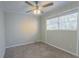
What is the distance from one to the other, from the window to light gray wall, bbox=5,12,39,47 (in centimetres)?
145

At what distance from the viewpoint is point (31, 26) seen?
5.48 meters

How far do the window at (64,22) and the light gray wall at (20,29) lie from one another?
1446mm

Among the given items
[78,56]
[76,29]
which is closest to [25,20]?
[76,29]

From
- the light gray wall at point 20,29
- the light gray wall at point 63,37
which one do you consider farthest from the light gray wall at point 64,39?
the light gray wall at point 20,29

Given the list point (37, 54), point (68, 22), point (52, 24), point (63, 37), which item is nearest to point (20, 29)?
point (52, 24)

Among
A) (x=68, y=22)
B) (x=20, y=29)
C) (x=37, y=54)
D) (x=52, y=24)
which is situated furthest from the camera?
(x=20, y=29)

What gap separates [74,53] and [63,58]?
646 mm

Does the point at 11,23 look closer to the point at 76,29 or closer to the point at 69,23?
the point at 69,23

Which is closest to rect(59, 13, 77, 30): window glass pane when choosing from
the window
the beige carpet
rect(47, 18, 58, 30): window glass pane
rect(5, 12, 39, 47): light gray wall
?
the window

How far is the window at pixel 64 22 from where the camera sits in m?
3.15

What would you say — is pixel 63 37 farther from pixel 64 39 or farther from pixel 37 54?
pixel 37 54

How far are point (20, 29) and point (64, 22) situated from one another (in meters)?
2.86

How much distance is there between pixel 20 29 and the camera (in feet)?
16.2

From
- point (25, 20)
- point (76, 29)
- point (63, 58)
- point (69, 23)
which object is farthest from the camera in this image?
point (25, 20)
